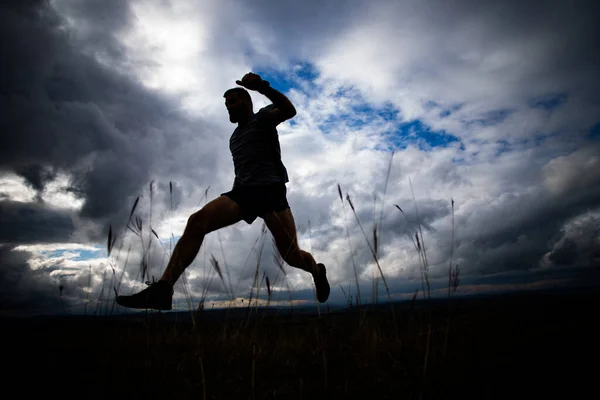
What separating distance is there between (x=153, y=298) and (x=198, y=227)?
631 millimetres

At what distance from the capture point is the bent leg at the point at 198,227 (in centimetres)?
249

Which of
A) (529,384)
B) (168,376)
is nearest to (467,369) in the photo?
(529,384)

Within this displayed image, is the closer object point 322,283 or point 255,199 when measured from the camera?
point 255,199

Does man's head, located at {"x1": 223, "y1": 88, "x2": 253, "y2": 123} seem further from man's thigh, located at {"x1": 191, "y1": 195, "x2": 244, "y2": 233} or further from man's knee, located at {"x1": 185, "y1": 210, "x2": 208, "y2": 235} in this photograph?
man's knee, located at {"x1": 185, "y1": 210, "x2": 208, "y2": 235}

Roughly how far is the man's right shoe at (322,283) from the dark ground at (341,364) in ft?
3.86

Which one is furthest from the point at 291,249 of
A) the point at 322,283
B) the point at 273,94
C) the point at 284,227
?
the point at 273,94

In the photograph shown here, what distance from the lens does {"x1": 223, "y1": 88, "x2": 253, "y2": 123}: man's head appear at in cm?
305

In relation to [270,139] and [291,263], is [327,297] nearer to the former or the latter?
[291,263]

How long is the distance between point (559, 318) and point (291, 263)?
2.10m

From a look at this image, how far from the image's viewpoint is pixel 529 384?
0.93 m

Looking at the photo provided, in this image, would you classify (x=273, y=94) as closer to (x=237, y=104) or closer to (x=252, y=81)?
(x=252, y=81)

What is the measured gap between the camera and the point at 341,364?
4.45ft

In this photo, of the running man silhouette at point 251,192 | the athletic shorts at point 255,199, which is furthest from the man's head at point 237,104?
the athletic shorts at point 255,199

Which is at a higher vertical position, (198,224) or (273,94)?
Result: (273,94)
